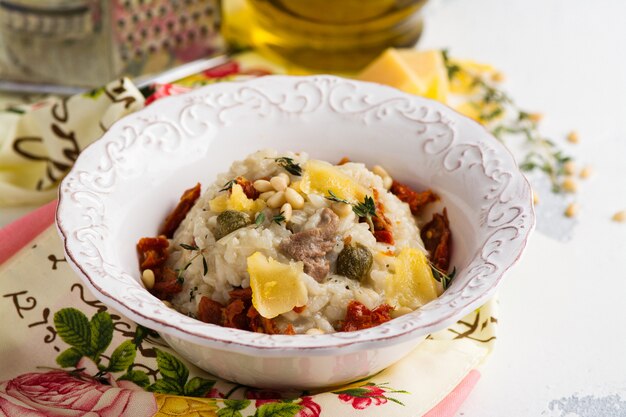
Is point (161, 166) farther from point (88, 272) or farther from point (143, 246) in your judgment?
point (88, 272)

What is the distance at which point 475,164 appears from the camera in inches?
126

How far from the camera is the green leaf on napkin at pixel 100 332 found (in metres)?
3.11

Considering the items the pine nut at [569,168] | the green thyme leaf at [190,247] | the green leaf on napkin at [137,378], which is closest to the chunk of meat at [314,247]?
the green thyme leaf at [190,247]

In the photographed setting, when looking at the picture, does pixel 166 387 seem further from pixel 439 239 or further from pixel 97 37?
pixel 97 37

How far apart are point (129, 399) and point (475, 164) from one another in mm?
1579

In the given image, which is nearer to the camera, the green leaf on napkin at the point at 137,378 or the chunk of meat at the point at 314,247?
the chunk of meat at the point at 314,247

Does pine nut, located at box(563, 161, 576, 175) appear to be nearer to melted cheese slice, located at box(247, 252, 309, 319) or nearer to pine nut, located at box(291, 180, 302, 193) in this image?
pine nut, located at box(291, 180, 302, 193)

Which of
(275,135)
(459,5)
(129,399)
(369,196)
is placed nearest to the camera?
(129,399)

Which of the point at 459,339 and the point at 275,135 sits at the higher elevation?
the point at 275,135

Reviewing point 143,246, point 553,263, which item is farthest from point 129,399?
point 553,263

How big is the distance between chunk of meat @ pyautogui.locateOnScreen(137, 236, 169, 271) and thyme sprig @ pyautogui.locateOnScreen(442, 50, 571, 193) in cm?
220

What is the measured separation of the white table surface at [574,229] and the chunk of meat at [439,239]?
0.47 meters

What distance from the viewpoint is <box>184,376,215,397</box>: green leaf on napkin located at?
2910 millimetres

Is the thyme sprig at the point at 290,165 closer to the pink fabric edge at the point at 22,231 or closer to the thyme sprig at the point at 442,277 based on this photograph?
the thyme sprig at the point at 442,277
